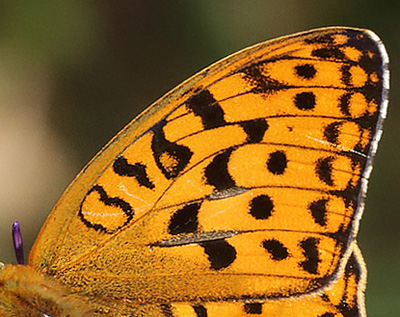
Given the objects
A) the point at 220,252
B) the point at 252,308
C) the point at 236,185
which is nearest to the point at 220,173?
the point at 236,185

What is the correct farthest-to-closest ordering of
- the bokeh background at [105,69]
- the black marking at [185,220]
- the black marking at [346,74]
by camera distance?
1. the bokeh background at [105,69]
2. the black marking at [185,220]
3. the black marking at [346,74]

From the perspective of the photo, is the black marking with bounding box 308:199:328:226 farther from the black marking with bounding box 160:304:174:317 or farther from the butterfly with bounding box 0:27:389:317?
the black marking with bounding box 160:304:174:317

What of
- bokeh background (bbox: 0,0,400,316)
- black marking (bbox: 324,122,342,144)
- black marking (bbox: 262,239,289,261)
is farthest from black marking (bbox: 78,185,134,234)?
bokeh background (bbox: 0,0,400,316)

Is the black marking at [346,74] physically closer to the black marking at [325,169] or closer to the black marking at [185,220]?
the black marking at [325,169]

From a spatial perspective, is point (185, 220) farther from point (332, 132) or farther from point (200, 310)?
point (332, 132)

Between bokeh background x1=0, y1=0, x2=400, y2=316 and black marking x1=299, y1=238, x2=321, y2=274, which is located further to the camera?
bokeh background x1=0, y1=0, x2=400, y2=316

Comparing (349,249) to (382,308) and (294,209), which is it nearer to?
(294,209)

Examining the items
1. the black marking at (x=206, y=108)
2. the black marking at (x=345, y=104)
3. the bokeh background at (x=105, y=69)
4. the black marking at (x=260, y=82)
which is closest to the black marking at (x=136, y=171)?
the black marking at (x=206, y=108)
